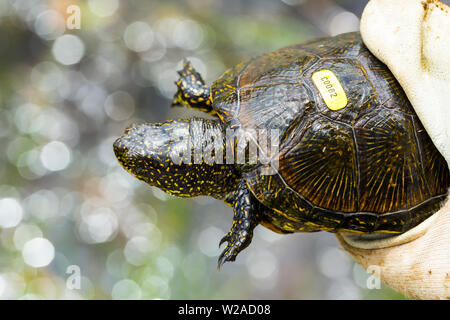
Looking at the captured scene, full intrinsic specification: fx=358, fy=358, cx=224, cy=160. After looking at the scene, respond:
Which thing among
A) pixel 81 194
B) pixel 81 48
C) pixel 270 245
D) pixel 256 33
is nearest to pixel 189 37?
pixel 256 33

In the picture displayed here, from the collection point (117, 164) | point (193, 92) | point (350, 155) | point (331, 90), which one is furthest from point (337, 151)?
point (117, 164)

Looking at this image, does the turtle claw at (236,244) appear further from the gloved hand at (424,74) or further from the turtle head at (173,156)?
the gloved hand at (424,74)

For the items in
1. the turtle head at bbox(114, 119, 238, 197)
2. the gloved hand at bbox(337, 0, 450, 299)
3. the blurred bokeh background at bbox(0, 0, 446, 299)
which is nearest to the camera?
the gloved hand at bbox(337, 0, 450, 299)

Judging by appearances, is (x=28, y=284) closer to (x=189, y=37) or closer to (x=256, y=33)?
(x=189, y=37)

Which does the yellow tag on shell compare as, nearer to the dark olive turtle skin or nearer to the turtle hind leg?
the dark olive turtle skin

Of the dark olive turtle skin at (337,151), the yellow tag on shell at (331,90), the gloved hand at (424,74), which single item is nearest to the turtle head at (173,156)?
the dark olive turtle skin at (337,151)

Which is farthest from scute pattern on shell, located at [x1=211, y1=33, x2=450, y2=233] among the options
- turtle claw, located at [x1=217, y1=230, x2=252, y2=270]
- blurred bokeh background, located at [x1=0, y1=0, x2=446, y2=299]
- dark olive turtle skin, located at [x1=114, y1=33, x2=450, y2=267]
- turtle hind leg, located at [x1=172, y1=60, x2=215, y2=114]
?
blurred bokeh background, located at [x1=0, y1=0, x2=446, y2=299]

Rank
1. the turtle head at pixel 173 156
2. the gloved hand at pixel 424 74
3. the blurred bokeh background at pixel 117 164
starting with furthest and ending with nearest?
the blurred bokeh background at pixel 117 164 → the turtle head at pixel 173 156 → the gloved hand at pixel 424 74
